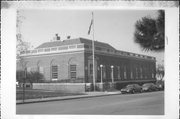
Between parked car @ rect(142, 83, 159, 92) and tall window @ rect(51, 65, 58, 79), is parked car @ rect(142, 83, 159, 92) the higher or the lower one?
the lower one

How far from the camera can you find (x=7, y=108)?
186 inches

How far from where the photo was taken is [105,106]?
4797mm

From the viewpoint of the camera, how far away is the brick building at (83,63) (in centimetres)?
487

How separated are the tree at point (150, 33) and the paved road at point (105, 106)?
71 cm

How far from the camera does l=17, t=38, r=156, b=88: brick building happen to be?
16.0ft

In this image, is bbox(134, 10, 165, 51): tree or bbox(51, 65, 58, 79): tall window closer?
bbox(134, 10, 165, 51): tree

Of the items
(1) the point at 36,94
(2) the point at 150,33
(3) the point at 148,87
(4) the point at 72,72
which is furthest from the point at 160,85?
(1) the point at 36,94

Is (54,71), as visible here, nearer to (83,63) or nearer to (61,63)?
(61,63)

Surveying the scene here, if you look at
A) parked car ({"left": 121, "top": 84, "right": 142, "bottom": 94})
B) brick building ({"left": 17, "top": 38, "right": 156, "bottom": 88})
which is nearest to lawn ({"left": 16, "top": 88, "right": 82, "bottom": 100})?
brick building ({"left": 17, "top": 38, "right": 156, "bottom": 88})

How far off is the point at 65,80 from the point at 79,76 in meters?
0.23

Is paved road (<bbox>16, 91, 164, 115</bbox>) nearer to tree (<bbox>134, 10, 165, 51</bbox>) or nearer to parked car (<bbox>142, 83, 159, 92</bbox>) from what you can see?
parked car (<bbox>142, 83, 159, 92</bbox>)

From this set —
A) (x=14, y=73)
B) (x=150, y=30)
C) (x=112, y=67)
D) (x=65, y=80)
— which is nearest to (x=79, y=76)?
(x=65, y=80)

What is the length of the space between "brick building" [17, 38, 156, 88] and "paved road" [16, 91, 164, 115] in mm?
301

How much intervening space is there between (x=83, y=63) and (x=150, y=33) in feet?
3.68
